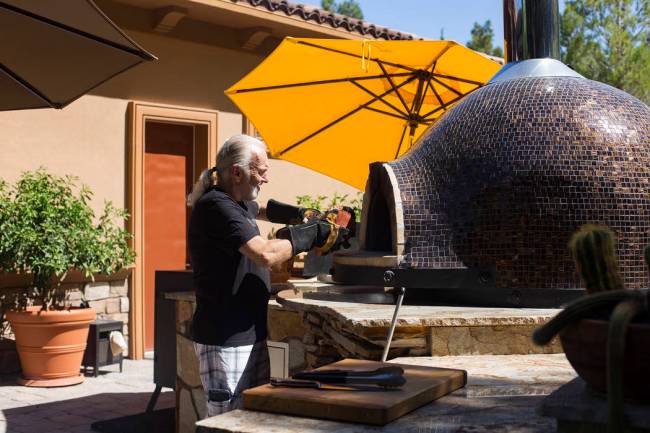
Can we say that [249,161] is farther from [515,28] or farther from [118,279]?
[118,279]

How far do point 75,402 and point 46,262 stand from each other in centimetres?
138

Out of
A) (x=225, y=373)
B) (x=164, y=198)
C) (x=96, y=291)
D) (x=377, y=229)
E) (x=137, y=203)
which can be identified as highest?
(x=164, y=198)

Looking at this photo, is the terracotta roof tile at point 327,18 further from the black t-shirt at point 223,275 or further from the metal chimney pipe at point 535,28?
the black t-shirt at point 223,275

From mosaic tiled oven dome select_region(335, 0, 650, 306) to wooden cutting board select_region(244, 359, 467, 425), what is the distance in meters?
1.97

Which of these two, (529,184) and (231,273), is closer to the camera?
(231,273)

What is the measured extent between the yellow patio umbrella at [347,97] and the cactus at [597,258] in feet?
16.3

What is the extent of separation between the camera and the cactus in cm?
167

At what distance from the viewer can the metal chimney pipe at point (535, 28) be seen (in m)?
4.90

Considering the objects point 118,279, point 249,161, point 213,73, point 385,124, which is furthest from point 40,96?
point 213,73

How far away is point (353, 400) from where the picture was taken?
2016 millimetres

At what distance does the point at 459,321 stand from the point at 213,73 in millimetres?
6862

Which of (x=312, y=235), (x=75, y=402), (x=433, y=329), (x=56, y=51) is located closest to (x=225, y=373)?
(x=312, y=235)

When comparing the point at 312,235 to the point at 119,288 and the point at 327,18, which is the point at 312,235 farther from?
the point at 327,18

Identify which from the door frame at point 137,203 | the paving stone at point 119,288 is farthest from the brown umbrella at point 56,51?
the paving stone at point 119,288
